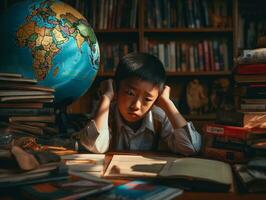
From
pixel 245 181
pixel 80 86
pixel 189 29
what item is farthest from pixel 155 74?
pixel 189 29

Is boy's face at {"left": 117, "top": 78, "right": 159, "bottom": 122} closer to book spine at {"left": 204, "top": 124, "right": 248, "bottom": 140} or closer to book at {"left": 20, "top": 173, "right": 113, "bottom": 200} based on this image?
book spine at {"left": 204, "top": 124, "right": 248, "bottom": 140}

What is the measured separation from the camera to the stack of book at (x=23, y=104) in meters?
1.35

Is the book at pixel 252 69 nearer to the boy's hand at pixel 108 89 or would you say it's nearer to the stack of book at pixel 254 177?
the stack of book at pixel 254 177

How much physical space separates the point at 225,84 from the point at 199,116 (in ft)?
1.06

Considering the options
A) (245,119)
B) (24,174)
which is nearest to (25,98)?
(24,174)

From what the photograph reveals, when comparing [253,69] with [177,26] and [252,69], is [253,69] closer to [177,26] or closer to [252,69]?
[252,69]

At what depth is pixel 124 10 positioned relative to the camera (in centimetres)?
323

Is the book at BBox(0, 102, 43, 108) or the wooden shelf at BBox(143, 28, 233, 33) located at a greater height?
the wooden shelf at BBox(143, 28, 233, 33)

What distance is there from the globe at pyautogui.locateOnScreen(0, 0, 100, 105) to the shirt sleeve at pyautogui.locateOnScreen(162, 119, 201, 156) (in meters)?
0.43

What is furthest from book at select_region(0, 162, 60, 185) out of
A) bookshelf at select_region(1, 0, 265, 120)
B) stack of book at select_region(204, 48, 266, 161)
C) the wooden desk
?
bookshelf at select_region(1, 0, 265, 120)

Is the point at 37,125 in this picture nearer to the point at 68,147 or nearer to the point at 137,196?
the point at 68,147

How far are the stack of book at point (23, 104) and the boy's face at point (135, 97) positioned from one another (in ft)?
0.91

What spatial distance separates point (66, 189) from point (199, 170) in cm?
31

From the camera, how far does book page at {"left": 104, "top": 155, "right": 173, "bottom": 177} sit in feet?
3.06
